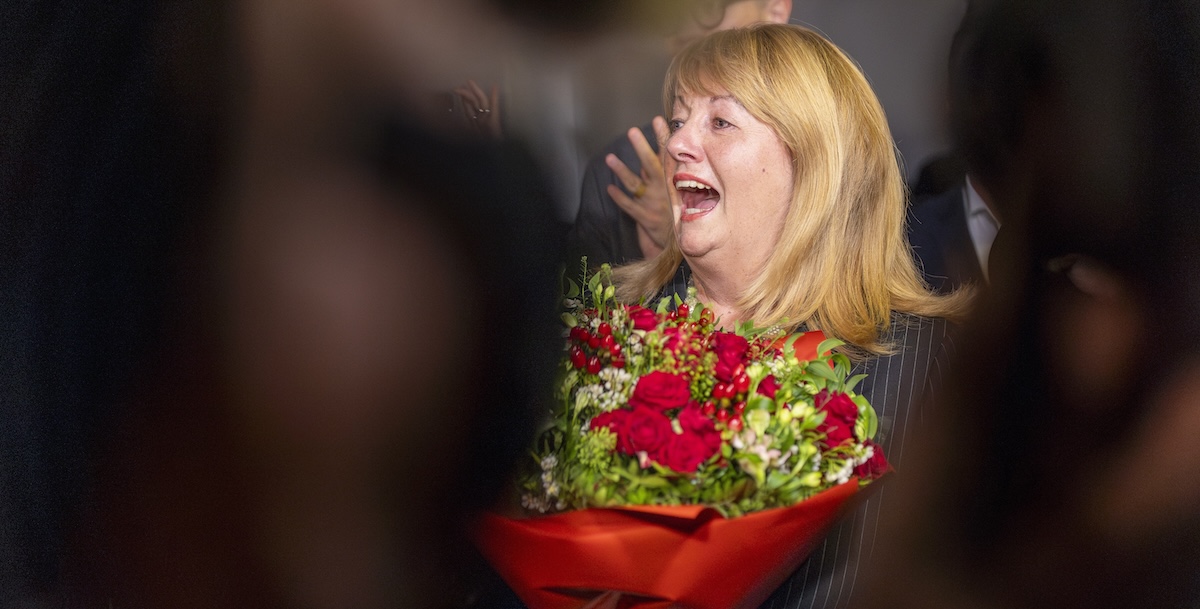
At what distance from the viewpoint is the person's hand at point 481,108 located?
682 millimetres

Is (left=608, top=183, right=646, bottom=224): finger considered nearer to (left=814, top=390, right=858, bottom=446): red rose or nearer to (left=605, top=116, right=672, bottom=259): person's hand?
(left=605, top=116, right=672, bottom=259): person's hand

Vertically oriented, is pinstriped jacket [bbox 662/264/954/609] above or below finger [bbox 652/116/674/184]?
below

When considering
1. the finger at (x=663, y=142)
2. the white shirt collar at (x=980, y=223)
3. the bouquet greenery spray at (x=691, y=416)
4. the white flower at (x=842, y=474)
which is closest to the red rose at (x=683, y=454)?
the bouquet greenery spray at (x=691, y=416)

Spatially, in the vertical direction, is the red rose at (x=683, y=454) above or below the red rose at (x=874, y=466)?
above

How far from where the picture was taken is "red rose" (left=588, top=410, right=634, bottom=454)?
0.60 meters

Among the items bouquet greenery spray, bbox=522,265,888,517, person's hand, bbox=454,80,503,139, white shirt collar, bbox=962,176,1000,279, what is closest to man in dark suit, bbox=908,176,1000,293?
white shirt collar, bbox=962,176,1000,279

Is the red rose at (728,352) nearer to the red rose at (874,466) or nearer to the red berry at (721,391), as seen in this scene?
the red berry at (721,391)

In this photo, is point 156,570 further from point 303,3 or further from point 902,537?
point 902,537

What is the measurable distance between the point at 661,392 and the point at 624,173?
0.62 feet

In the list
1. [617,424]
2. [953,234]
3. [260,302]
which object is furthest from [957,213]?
[260,302]

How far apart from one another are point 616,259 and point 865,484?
257 mm

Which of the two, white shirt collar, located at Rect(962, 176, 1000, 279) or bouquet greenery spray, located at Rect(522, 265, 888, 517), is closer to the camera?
bouquet greenery spray, located at Rect(522, 265, 888, 517)

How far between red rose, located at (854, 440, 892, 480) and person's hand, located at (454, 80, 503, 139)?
373 millimetres

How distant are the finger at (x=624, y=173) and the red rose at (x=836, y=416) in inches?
8.5
